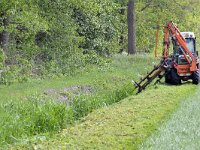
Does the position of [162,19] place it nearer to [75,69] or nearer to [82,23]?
[82,23]

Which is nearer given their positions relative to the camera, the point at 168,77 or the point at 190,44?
the point at 168,77

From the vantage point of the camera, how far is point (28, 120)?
38.1 ft

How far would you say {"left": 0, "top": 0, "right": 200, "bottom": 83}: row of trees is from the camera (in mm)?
20453

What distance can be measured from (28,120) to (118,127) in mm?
2314

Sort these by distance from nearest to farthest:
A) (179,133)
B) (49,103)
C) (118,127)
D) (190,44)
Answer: (179,133)
(118,127)
(49,103)
(190,44)

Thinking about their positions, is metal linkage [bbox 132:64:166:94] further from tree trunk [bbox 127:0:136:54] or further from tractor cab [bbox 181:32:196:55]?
tree trunk [bbox 127:0:136:54]

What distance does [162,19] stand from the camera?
3650cm

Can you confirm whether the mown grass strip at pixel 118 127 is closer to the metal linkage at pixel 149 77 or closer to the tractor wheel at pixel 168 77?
the metal linkage at pixel 149 77

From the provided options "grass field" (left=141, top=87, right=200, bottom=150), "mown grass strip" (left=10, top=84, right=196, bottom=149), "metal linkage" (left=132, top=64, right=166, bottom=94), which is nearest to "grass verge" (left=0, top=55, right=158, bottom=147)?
"metal linkage" (left=132, top=64, right=166, bottom=94)

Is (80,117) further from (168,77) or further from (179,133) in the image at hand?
(168,77)

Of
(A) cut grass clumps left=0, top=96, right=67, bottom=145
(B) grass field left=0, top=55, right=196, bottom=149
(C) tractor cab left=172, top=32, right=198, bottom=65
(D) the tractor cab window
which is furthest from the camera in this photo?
(D) the tractor cab window

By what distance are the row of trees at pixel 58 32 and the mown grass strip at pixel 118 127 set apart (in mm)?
7183

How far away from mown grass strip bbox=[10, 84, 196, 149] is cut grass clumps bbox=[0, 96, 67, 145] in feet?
2.16

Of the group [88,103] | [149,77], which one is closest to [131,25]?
[149,77]
